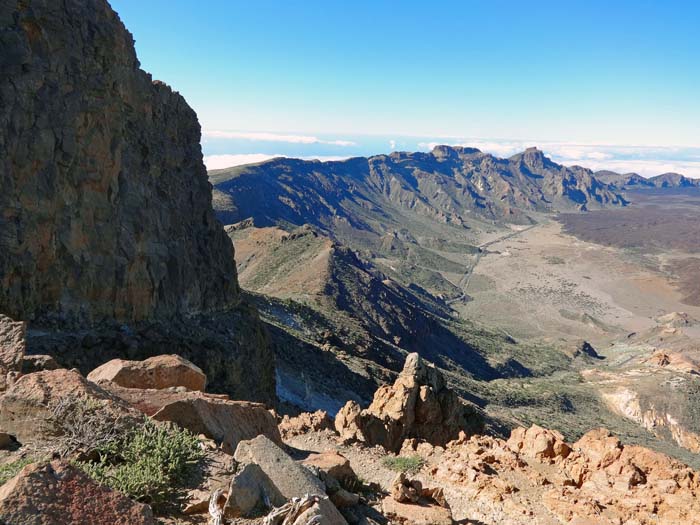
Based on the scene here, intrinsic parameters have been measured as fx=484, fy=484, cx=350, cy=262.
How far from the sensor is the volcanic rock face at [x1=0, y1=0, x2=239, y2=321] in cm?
1814

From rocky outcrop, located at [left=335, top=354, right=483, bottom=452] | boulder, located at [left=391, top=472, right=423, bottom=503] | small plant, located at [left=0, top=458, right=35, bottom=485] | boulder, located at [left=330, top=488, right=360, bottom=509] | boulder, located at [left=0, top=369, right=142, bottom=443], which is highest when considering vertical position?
boulder, located at [left=0, top=369, right=142, bottom=443]

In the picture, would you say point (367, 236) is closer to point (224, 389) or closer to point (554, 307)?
point (554, 307)

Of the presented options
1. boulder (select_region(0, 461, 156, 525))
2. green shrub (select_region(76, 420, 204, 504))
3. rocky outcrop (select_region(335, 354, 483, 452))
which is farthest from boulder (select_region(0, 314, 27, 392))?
rocky outcrop (select_region(335, 354, 483, 452))

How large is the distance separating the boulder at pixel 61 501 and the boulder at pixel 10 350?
11.2 feet

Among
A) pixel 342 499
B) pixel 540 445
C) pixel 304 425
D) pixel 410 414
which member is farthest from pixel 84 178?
pixel 540 445

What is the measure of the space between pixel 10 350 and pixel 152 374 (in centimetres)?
333

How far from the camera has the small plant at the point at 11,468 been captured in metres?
5.02

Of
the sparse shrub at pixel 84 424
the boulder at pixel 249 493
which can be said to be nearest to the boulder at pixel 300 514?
the boulder at pixel 249 493

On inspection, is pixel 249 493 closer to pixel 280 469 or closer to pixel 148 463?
pixel 280 469

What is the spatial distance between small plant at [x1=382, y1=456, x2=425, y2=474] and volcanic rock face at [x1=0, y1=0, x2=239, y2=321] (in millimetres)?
→ 13941

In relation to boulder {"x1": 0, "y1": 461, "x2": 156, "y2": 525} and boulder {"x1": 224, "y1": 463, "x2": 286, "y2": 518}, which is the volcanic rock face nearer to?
boulder {"x1": 0, "y1": 461, "x2": 156, "y2": 525}

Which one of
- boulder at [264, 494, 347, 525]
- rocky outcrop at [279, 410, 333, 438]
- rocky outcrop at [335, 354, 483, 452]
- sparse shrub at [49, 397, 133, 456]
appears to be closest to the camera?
boulder at [264, 494, 347, 525]

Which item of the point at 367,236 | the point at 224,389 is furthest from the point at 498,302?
the point at 224,389

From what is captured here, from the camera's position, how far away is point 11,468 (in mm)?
5258
